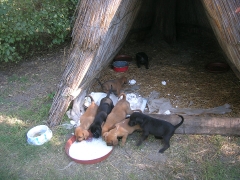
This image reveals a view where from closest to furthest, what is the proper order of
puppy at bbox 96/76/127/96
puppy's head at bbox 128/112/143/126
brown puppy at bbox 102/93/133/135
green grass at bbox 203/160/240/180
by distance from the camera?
green grass at bbox 203/160/240/180 < puppy's head at bbox 128/112/143/126 < brown puppy at bbox 102/93/133/135 < puppy at bbox 96/76/127/96

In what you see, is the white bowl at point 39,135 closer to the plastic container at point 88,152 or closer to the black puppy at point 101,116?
the plastic container at point 88,152

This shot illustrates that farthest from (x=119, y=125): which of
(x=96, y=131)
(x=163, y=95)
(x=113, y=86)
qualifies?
(x=163, y=95)

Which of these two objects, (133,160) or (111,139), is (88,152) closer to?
(111,139)

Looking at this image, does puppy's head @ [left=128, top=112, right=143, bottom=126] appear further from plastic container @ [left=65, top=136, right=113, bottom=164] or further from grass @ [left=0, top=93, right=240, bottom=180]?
plastic container @ [left=65, top=136, right=113, bottom=164]

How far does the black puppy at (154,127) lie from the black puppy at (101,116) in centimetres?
46

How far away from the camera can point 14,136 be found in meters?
4.50

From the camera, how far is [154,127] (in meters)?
4.02

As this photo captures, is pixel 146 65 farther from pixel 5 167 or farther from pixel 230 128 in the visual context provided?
pixel 5 167

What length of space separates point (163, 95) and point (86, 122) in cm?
175

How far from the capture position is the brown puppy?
13.8ft

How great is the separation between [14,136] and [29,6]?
337 cm

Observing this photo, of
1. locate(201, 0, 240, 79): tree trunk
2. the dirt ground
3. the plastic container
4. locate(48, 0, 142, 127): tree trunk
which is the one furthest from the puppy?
locate(201, 0, 240, 79): tree trunk

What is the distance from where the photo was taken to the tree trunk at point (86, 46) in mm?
4297

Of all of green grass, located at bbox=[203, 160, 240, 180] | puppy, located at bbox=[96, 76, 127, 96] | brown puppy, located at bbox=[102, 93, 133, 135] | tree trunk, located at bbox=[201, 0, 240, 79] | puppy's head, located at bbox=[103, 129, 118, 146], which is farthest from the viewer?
puppy, located at bbox=[96, 76, 127, 96]
